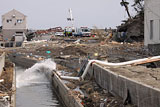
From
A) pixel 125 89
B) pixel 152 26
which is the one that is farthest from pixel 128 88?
pixel 152 26

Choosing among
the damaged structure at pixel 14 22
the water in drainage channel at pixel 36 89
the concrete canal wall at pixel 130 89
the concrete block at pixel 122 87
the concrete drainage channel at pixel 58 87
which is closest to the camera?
the concrete canal wall at pixel 130 89

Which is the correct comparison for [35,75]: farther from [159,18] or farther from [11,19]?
[11,19]

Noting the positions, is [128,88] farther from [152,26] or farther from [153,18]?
[152,26]

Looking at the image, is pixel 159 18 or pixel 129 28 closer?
pixel 159 18

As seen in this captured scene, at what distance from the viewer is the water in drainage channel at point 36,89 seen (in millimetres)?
16969

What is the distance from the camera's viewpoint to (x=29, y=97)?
18656 millimetres

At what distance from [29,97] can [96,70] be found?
5.06 meters

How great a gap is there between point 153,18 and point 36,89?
9.79 meters

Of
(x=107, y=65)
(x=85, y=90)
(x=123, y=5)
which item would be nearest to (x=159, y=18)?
(x=107, y=65)

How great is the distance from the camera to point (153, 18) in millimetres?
21969

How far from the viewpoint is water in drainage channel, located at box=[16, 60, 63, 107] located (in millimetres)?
16969

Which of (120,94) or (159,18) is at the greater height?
(159,18)

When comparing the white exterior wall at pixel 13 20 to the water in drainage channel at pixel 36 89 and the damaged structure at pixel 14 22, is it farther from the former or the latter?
the water in drainage channel at pixel 36 89

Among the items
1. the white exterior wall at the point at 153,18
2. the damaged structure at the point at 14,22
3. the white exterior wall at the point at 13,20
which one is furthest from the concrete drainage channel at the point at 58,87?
the white exterior wall at the point at 13,20
